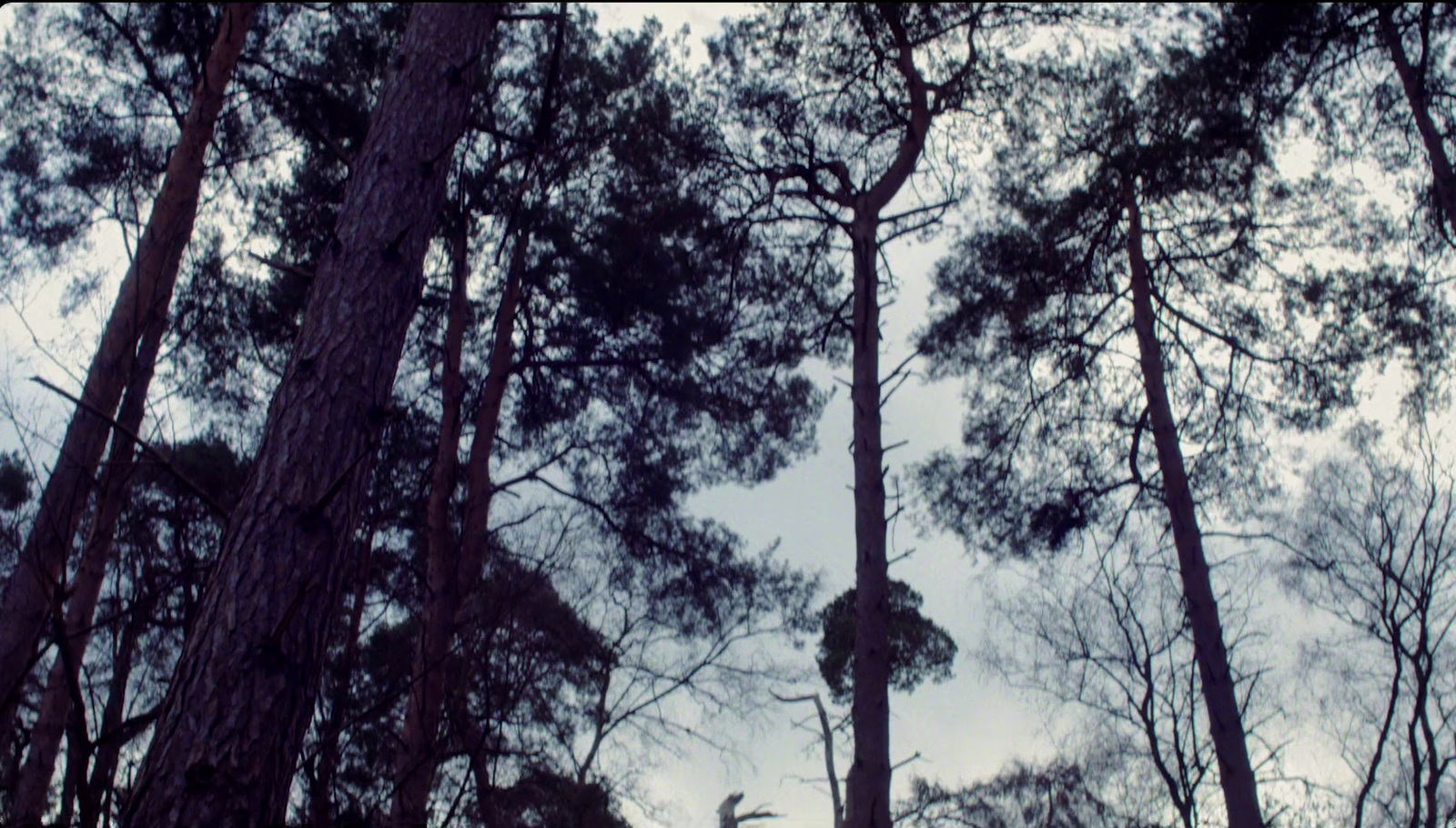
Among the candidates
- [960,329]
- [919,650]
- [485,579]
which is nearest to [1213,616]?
[960,329]

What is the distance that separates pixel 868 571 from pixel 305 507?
3585 millimetres

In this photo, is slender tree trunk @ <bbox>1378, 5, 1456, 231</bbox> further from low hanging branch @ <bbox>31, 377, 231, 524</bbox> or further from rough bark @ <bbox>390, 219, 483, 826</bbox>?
low hanging branch @ <bbox>31, 377, 231, 524</bbox>

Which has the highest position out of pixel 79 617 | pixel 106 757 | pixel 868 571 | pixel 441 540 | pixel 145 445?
pixel 441 540

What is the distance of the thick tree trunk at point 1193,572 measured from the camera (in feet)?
22.7

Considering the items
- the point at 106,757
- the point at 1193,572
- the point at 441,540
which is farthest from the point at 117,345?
the point at 1193,572

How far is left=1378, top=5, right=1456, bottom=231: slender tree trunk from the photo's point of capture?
275 inches

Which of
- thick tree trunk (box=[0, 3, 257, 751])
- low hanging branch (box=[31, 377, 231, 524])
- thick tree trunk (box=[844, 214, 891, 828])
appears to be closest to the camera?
low hanging branch (box=[31, 377, 231, 524])

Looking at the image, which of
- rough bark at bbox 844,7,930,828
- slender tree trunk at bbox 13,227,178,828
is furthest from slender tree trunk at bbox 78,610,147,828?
rough bark at bbox 844,7,930,828

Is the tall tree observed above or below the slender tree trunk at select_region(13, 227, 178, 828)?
above

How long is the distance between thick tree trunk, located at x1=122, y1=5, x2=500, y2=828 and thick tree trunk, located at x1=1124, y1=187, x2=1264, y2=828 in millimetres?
6345

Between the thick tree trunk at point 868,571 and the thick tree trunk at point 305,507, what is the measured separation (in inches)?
123

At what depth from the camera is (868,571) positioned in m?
5.58

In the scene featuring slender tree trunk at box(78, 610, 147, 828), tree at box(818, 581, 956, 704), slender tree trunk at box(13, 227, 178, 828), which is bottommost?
slender tree trunk at box(78, 610, 147, 828)

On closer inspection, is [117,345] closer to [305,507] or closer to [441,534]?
[441,534]
